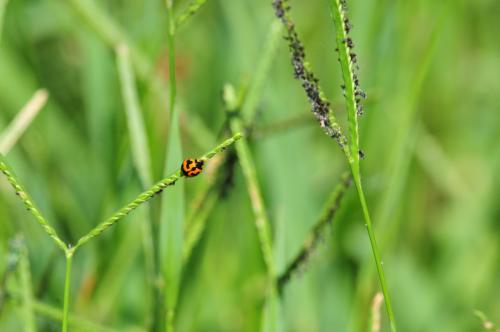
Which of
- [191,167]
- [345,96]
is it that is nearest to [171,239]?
[191,167]

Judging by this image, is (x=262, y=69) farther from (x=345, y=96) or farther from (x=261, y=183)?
(x=261, y=183)

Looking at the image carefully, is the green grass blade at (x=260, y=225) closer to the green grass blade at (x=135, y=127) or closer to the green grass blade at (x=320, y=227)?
the green grass blade at (x=320, y=227)

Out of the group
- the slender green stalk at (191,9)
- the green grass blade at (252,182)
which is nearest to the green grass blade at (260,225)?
the green grass blade at (252,182)

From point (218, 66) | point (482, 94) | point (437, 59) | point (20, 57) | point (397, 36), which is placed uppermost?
point (20, 57)

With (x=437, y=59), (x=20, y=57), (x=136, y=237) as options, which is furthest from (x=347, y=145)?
(x=437, y=59)

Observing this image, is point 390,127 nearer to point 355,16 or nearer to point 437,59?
point 355,16

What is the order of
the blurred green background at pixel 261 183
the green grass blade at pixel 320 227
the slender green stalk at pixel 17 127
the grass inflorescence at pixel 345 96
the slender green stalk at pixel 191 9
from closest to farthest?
the grass inflorescence at pixel 345 96, the slender green stalk at pixel 191 9, the green grass blade at pixel 320 227, the slender green stalk at pixel 17 127, the blurred green background at pixel 261 183

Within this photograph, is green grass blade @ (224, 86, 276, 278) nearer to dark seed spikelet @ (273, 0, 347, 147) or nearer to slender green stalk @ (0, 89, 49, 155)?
dark seed spikelet @ (273, 0, 347, 147)

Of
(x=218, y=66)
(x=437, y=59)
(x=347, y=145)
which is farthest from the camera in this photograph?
(x=437, y=59)
